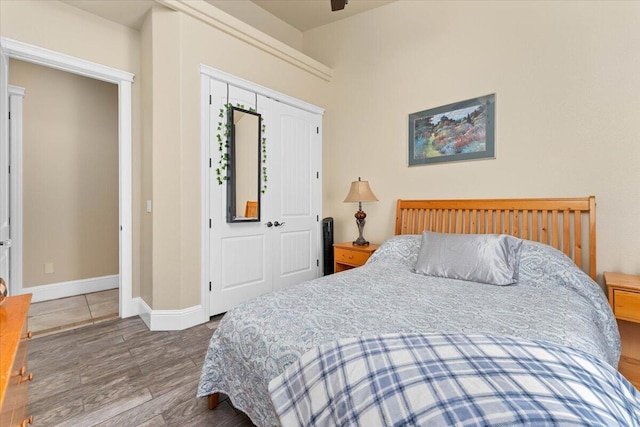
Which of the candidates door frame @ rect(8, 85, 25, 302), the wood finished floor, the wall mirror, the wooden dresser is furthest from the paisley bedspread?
door frame @ rect(8, 85, 25, 302)

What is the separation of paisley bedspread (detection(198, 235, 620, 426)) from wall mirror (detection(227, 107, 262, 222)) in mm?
1375

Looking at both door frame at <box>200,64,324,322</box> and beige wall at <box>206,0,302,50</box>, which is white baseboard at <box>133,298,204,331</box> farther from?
beige wall at <box>206,0,302,50</box>

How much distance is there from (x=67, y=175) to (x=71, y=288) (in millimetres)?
1357

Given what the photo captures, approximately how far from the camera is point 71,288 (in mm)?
3547

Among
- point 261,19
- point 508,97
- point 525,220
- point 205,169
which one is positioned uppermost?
point 261,19

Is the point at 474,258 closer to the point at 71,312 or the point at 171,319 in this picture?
the point at 171,319

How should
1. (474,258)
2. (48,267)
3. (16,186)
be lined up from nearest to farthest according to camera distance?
1. (474,258)
2. (16,186)
3. (48,267)

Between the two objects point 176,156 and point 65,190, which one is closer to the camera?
point 176,156

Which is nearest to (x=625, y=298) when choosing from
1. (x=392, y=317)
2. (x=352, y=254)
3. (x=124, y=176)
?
(x=392, y=317)

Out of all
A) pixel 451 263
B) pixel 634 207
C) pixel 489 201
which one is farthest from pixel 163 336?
pixel 634 207

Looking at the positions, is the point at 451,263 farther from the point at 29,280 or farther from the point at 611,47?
the point at 29,280

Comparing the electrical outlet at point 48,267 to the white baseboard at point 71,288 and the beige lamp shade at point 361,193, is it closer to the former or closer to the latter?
the white baseboard at point 71,288

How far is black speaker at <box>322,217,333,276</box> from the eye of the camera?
12.5 feet

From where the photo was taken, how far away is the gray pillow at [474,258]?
2.02m
